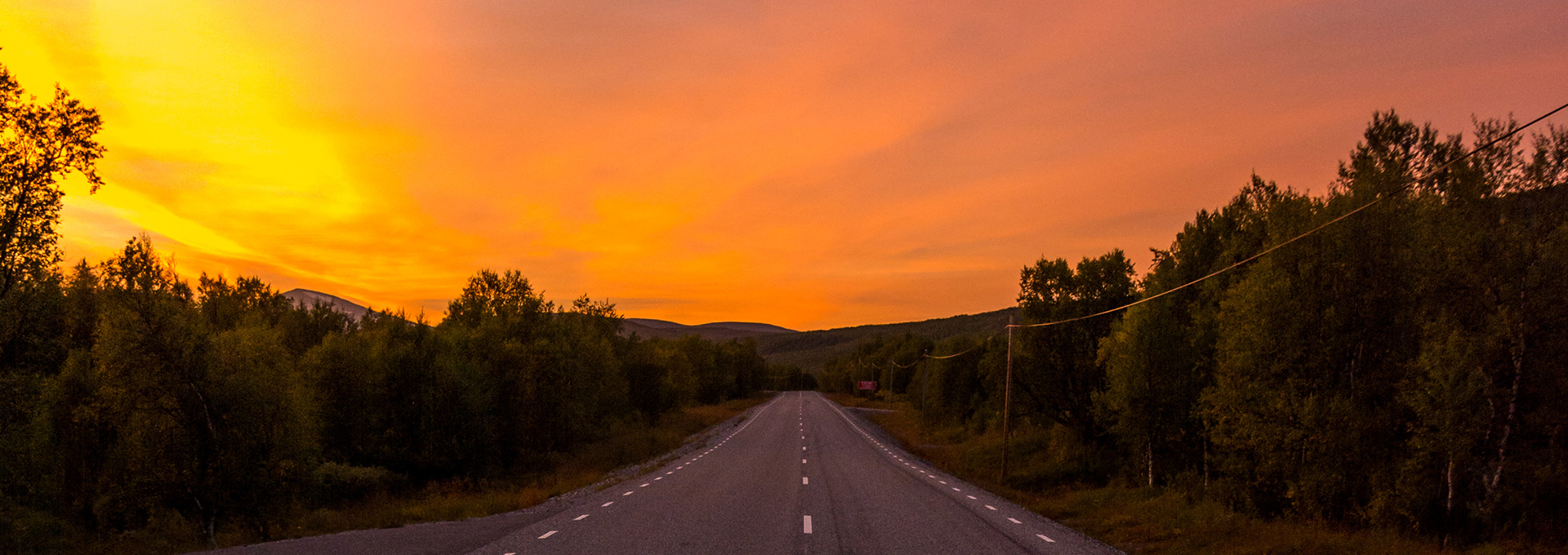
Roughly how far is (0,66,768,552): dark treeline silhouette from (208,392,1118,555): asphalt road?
7.05 meters

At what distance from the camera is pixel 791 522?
16062mm

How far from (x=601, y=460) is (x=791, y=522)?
864 inches

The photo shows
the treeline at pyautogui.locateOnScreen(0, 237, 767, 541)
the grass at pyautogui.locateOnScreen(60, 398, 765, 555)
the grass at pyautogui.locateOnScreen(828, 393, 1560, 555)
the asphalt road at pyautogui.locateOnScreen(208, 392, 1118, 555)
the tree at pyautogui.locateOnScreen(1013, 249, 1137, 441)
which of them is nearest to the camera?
the asphalt road at pyautogui.locateOnScreen(208, 392, 1118, 555)

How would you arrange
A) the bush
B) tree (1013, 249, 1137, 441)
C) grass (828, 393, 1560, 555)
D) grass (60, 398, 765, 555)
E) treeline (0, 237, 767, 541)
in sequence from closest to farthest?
grass (828, 393, 1560, 555) → grass (60, 398, 765, 555) → treeline (0, 237, 767, 541) → the bush → tree (1013, 249, 1137, 441)

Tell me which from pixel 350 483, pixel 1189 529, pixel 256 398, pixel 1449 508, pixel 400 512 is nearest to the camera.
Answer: pixel 1189 529

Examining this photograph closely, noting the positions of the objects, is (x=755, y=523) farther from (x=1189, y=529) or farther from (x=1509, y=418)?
(x=1509, y=418)

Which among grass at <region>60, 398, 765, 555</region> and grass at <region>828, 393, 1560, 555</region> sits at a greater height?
grass at <region>828, 393, 1560, 555</region>

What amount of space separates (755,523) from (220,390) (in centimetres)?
1574

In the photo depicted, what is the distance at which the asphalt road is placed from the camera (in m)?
12.9

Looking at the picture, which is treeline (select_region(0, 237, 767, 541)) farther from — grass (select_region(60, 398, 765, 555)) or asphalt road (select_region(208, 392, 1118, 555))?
asphalt road (select_region(208, 392, 1118, 555))

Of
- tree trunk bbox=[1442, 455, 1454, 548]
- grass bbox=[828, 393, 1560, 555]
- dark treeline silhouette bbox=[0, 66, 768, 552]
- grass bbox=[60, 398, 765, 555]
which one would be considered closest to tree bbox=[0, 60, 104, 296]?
dark treeline silhouette bbox=[0, 66, 768, 552]

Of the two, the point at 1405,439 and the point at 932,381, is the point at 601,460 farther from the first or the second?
the point at 932,381

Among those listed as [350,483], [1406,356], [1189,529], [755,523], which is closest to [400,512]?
[755,523]

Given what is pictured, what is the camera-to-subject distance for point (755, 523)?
15.9m
